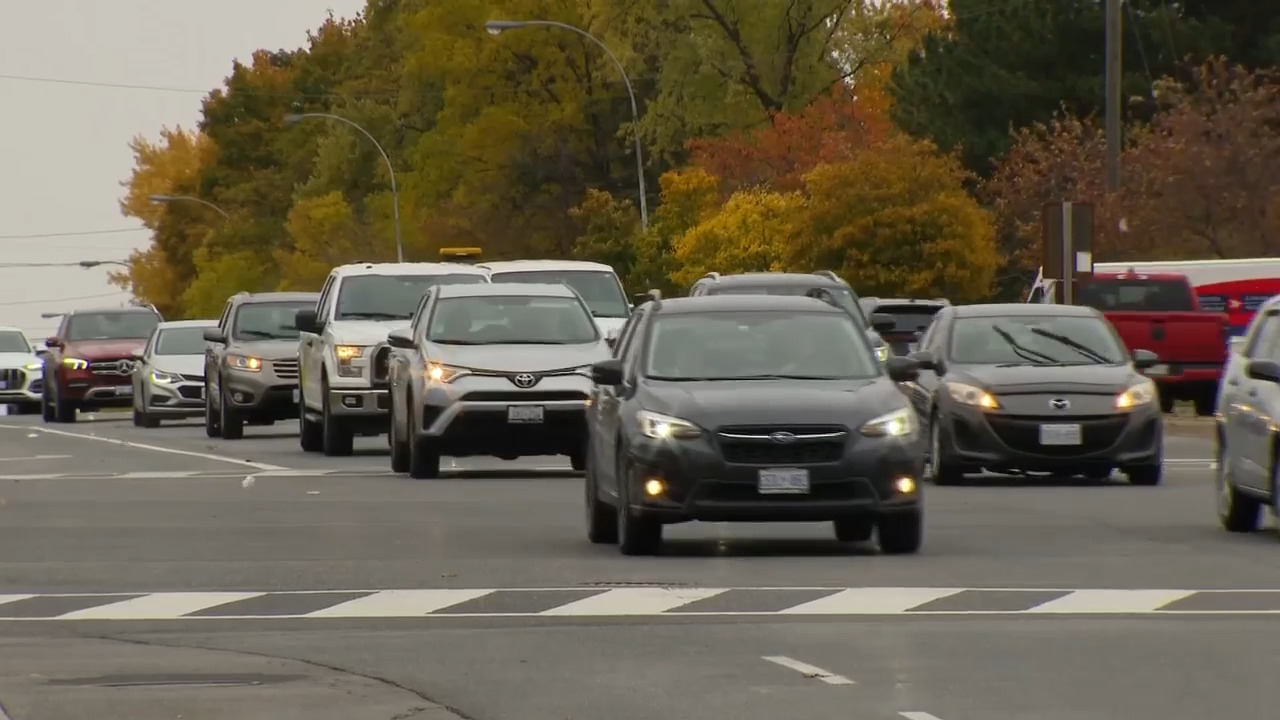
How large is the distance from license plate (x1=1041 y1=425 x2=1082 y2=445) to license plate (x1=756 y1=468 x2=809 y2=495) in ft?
27.1

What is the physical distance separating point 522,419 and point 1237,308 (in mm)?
21044

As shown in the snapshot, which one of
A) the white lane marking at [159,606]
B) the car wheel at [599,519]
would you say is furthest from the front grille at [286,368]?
the white lane marking at [159,606]

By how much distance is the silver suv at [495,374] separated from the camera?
1073 inches

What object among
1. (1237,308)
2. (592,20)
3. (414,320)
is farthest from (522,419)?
(592,20)

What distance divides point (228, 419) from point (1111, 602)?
26.0m

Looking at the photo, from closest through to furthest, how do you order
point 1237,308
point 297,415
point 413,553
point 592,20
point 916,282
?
point 413,553, point 297,415, point 1237,308, point 916,282, point 592,20

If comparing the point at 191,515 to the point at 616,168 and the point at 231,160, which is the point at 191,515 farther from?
the point at 231,160

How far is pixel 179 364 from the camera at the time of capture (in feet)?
157

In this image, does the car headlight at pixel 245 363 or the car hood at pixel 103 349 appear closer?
the car headlight at pixel 245 363

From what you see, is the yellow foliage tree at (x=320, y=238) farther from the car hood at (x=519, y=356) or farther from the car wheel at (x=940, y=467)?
the car wheel at (x=940, y=467)

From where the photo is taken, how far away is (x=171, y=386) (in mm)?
47906

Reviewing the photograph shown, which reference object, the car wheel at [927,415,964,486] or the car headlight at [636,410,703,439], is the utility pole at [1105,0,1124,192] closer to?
the car wheel at [927,415,964,486]

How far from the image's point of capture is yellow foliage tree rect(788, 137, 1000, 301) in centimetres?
5759

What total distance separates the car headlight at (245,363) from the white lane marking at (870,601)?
24153 millimetres
